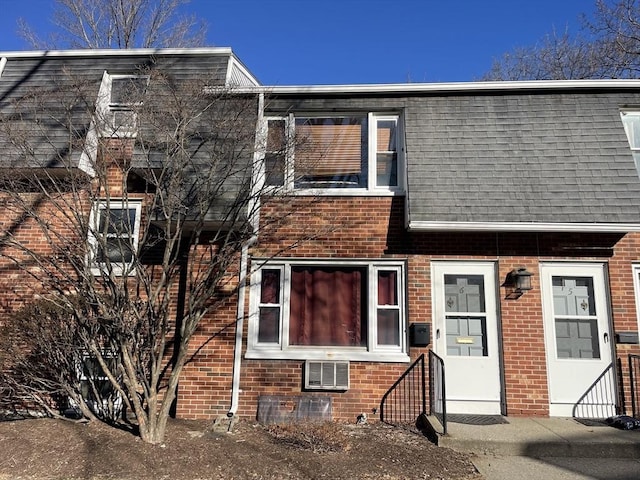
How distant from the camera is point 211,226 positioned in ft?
23.7

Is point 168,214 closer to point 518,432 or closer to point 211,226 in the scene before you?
point 211,226

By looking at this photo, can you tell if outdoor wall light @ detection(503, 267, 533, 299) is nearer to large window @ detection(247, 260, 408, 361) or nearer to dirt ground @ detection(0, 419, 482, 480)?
large window @ detection(247, 260, 408, 361)

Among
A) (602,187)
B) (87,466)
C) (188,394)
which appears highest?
(602,187)

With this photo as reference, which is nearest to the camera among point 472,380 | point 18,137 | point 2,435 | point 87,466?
point 87,466

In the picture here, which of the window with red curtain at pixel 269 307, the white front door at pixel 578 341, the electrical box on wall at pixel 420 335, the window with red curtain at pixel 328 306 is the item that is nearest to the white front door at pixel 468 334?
the electrical box on wall at pixel 420 335

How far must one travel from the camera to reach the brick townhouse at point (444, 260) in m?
6.97

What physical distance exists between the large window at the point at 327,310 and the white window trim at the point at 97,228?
2.05 m

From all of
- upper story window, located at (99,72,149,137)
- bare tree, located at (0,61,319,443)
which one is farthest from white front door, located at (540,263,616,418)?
upper story window, located at (99,72,149,137)

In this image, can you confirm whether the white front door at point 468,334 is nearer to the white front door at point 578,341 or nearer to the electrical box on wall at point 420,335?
the electrical box on wall at point 420,335

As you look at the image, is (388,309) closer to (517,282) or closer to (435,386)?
(435,386)

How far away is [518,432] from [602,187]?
389cm

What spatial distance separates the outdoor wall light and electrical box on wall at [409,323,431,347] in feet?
4.47

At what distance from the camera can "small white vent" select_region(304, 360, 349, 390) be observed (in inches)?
276

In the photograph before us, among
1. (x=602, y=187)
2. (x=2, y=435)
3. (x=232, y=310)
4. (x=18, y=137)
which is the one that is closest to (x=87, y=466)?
(x=2, y=435)
